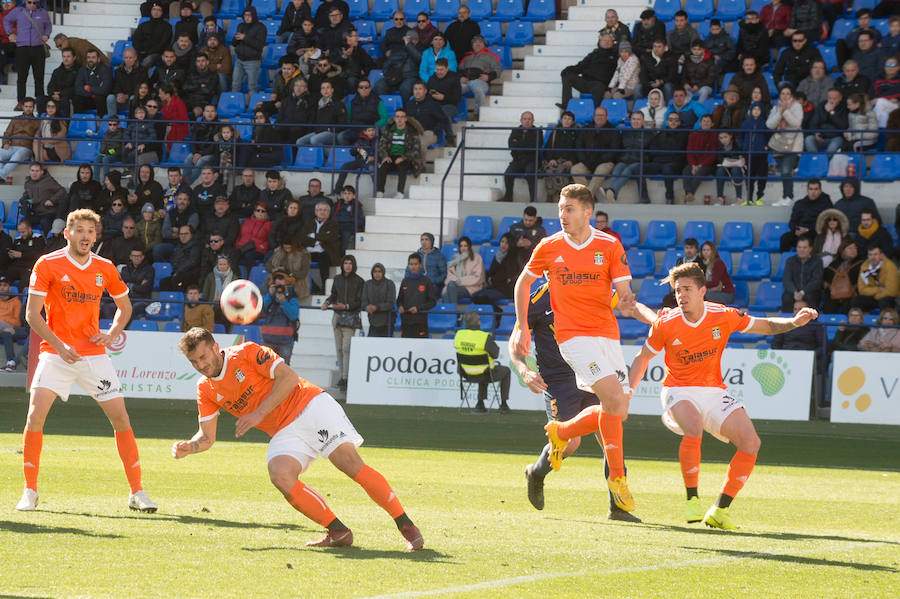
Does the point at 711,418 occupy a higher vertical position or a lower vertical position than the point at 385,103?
lower

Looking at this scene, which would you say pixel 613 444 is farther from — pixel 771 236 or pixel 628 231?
pixel 771 236

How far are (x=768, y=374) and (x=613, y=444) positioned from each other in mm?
9973

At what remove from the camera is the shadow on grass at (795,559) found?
686 cm

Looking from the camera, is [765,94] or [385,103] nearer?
[765,94]

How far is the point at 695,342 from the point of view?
8.67 meters

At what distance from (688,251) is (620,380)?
11331mm

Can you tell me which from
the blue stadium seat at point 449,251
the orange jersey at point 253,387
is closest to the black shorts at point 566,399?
the orange jersey at point 253,387

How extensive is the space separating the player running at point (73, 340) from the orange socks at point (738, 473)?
13.2 ft

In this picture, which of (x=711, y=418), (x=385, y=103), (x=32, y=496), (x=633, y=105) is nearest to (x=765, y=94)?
(x=633, y=105)

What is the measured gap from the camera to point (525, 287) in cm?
866

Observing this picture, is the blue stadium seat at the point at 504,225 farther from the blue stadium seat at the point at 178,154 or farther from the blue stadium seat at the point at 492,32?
the blue stadium seat at the point at 178,154

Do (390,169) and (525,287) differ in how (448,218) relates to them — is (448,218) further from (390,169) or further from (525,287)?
(525,287)

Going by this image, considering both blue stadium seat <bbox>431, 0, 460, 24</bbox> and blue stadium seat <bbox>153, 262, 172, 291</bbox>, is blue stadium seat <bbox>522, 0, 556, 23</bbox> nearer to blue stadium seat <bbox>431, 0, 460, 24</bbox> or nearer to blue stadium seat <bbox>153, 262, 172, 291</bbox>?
blue stadium seat <bbox>431, 0, 460, 24</bbox>

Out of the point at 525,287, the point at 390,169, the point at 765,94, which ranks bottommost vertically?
the point at 525,287
